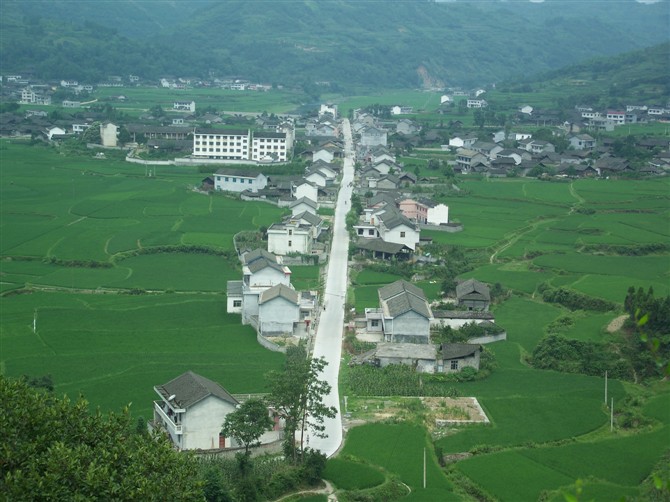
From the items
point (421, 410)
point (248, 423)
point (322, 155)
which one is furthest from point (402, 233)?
point (322, 155)

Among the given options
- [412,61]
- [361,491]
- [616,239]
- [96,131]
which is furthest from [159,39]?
[361,491]

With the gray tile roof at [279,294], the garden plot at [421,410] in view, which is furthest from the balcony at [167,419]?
the gray tile roof at [279,294]

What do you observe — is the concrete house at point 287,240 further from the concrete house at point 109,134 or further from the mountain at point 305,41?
the mountain at point 305,41

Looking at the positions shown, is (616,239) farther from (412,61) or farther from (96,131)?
(412,61)

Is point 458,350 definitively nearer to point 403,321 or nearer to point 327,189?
point 403,321

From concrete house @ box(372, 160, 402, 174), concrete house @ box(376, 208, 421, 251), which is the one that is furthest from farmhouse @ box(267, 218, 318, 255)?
concrete house @ box(372, 160, 402, 174)

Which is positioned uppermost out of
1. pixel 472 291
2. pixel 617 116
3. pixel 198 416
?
pixel 617 116
